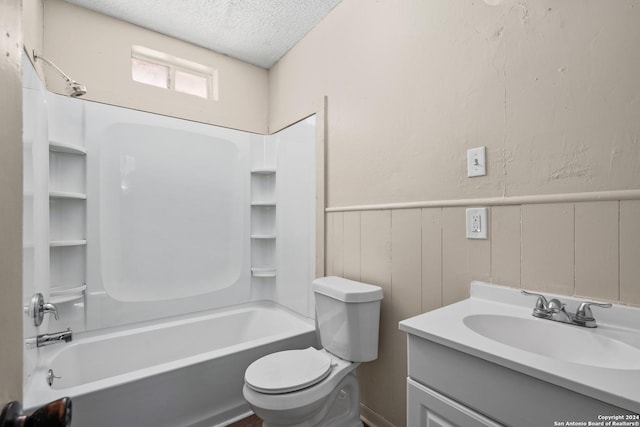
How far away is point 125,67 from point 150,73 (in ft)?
0.67

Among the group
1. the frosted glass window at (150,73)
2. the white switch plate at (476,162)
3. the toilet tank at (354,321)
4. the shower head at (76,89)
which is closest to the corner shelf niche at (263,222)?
the frosted glass window at (150,73)

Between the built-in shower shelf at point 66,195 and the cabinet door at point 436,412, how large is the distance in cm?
212

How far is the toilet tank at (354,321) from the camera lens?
157 cm

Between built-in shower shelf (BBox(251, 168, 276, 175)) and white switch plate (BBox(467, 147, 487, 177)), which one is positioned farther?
built-in shower shelf (BBox(251, 168, 276, 175))

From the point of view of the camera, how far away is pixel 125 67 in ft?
7.06

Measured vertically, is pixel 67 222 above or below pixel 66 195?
below

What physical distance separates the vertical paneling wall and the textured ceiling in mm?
1387

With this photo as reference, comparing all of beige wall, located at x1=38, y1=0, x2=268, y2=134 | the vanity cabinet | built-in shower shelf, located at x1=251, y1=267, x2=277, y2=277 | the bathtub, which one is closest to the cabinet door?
the vanity cabinet

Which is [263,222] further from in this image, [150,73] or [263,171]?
[150,73]

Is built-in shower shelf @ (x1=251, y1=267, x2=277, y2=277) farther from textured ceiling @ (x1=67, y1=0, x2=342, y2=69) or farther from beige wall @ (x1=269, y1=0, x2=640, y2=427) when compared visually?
textured ceiling @ (x1=67, y1=0, x2=342, y2=69)

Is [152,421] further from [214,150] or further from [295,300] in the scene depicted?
[214,150]

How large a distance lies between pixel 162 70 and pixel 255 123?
811mm

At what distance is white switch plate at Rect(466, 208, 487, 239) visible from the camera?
124 centimetres

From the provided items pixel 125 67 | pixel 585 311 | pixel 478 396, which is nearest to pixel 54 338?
pixel 125 67
